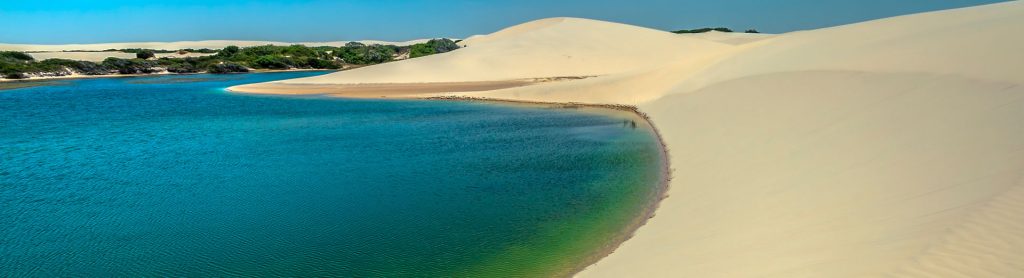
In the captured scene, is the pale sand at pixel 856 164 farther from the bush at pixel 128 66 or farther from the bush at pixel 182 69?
the bush at pixel 128 66

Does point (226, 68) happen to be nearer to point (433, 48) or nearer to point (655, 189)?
point (433, 48)

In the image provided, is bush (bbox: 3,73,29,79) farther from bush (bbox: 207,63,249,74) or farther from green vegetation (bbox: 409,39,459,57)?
green vegetation (bbox: 409,39,459,57)

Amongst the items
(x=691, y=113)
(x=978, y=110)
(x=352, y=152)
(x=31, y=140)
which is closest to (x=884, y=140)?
(x=978, y=110)

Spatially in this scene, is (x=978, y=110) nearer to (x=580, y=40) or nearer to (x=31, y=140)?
(x=31, y=140)

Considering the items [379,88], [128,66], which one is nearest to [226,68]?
[128,66]

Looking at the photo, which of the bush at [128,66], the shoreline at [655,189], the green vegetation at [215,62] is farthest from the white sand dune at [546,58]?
the bush at [128,66]
